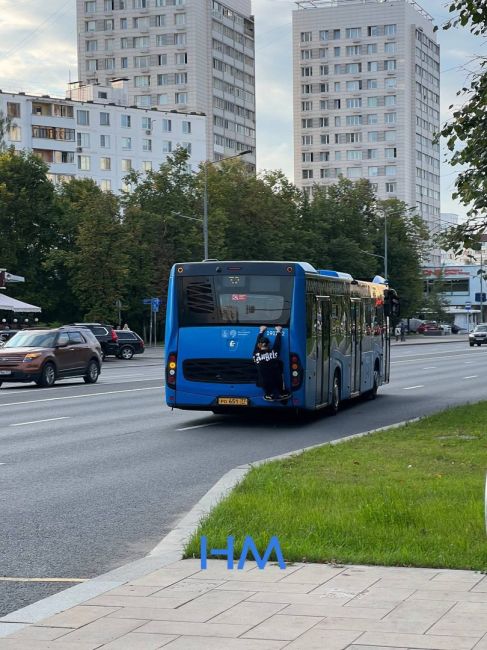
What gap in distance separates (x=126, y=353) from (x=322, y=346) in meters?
42.5

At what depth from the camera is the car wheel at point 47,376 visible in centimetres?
3475

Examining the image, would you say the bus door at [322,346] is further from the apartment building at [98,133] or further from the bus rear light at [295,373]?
the apartment building at [98,133]

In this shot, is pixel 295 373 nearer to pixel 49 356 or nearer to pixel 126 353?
pixel 49 356

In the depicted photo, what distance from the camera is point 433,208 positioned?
587 feet

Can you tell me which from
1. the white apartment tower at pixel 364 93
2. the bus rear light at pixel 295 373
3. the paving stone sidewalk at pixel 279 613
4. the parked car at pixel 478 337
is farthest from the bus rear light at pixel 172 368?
the white apartment tower at pixel 364 93

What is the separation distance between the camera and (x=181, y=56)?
142250 mm

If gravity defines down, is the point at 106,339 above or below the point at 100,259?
below

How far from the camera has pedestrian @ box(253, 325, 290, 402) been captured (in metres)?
Result: 21.1

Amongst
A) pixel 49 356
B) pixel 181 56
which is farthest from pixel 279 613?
pixel 181 56

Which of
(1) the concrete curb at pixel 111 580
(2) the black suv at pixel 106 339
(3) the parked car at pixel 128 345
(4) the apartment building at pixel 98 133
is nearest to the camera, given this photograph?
(1) the concrete curb at pixel 111 580

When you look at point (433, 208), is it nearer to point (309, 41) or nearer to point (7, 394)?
point (309, 41)

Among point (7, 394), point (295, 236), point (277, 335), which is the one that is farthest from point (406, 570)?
point (295, 236)

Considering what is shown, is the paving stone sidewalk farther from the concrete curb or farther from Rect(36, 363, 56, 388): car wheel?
Rect(36, 363, 56, 388): car wheel

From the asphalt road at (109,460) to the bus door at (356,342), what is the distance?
0.57m
